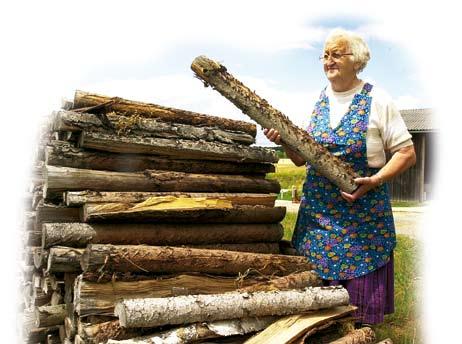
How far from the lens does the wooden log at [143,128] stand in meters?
5.01

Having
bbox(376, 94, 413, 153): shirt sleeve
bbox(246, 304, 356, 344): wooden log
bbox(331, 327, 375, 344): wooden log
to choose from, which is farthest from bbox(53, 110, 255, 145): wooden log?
bbox(331, 327, 375, 344): wooden log

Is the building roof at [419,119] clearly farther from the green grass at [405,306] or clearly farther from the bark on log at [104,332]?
the bark on log at [104,332]

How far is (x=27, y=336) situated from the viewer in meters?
5.57

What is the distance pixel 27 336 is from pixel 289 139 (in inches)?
125

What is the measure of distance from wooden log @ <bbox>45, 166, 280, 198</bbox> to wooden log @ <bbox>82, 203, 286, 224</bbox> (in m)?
0.29

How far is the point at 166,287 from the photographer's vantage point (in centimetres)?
457

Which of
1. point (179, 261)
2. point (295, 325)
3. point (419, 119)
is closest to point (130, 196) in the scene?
point (179, 261)

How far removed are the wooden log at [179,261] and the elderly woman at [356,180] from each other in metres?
0.37

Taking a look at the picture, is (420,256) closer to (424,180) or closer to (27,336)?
(27,336)

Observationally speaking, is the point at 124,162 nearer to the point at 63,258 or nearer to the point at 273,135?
the point at 63,258

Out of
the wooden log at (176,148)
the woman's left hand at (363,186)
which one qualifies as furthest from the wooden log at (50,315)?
the woman's left hand at (363,186)

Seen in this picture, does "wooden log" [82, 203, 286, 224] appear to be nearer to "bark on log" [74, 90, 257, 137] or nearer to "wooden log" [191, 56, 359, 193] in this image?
"wooden log" [191, 56, 359, 193]

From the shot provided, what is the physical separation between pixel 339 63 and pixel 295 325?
2.21 metres

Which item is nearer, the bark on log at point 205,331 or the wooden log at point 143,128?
the bark on log at point 205,331
